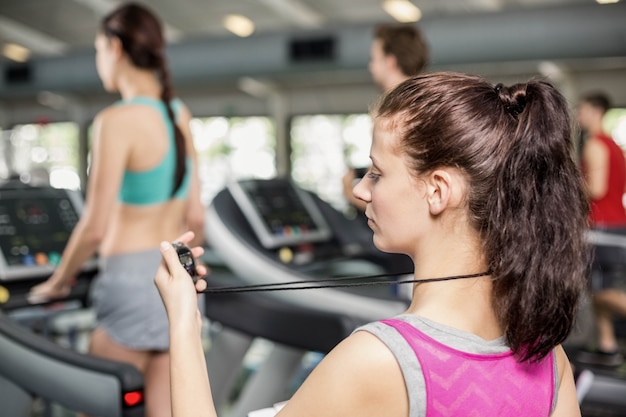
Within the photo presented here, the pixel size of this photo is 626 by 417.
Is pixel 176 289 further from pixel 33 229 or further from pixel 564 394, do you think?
pixel 33 229

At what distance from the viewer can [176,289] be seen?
0.88 m

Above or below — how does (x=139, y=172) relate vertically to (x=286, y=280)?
above

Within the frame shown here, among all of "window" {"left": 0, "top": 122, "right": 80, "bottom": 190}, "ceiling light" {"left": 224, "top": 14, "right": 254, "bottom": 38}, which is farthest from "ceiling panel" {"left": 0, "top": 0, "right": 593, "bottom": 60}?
"window" {"left": 0, "top": 122, "right": 80, "bottom": 190}

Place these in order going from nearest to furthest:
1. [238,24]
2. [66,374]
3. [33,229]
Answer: [66,374]
[33,229]
[238,24]

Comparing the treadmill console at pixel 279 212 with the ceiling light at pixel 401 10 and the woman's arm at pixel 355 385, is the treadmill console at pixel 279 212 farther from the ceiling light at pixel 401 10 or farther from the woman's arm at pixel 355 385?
the ceiling light at pixel 401 10

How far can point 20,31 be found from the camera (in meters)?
8.78

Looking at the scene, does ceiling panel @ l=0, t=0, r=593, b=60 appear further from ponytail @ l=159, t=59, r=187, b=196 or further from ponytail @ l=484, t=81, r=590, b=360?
ponytail @ l=484, t=81, r=590, b=360

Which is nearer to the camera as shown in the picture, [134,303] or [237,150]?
[134,303]

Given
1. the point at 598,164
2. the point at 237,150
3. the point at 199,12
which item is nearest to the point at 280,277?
the point at 598,164

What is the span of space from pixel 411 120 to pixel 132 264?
3.49 feet

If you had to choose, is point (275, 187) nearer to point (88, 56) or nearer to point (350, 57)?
point (350, 57)

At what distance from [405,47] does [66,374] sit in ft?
4.34

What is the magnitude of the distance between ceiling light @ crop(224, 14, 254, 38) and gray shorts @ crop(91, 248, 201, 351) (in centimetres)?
653

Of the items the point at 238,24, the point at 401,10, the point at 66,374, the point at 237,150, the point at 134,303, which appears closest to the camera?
the point at 66,374
